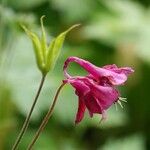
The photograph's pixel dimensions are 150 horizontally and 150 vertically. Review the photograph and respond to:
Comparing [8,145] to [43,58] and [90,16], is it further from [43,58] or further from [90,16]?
[43,58]

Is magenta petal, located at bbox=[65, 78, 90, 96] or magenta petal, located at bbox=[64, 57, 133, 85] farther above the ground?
magenta petal, located at bbox=[64, 57, 133, 85]

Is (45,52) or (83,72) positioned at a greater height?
(45,52)

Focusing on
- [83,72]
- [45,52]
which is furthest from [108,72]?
[83,72]

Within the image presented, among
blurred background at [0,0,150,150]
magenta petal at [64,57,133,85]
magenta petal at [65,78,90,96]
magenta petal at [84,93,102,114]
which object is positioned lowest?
blurred background at [0,0,150,150]

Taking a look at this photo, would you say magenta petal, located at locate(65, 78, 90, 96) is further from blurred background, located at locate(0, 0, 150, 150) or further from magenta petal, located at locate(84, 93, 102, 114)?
blurred background, located at locate(0, 0, 150, 150)

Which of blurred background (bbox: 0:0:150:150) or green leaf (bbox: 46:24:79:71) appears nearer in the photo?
green leaf (bbox: 46:24:79:71)

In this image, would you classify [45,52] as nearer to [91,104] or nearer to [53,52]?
[53,52]

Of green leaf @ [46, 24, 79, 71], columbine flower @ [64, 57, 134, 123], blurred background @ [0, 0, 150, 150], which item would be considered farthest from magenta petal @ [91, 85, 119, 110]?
blurred background @ [0, 0, 150, 150]

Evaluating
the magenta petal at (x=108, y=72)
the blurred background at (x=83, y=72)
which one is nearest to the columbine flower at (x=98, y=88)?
the magenta petal at (x=108, y=72)
